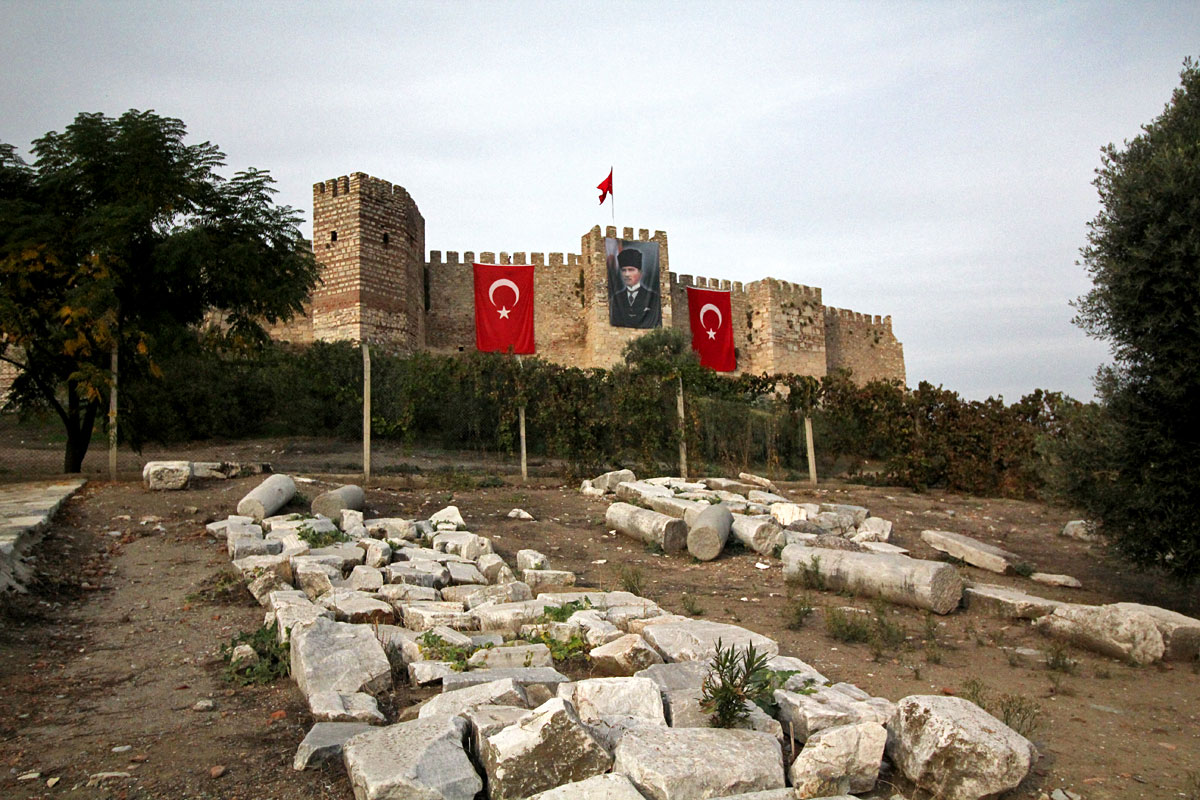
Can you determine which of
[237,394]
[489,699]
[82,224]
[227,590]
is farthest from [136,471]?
[489,699]

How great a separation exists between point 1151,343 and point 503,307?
1008 inches

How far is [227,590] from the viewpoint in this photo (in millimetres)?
6621

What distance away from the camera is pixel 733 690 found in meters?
3.63

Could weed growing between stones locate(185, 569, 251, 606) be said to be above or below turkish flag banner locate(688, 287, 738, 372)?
below

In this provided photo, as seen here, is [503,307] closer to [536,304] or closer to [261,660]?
[536,304]

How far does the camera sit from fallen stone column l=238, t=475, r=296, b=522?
355 inches

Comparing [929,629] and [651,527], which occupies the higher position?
[651,527]

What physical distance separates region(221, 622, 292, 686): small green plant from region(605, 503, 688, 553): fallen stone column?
482 cm

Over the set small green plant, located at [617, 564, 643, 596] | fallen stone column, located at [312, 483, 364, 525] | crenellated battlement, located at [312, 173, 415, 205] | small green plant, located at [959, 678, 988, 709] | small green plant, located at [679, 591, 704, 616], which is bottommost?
small green plant, located at [959, 678, 988, 709]

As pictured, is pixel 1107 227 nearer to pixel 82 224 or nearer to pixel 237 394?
pixel 82 224

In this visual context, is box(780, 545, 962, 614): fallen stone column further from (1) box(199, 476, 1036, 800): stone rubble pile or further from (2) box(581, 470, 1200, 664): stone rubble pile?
(1) box(199, 476, 1036, 800): stone rubble pile

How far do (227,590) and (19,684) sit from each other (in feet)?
6.54

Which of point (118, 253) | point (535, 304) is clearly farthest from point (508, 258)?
point (118, 253)

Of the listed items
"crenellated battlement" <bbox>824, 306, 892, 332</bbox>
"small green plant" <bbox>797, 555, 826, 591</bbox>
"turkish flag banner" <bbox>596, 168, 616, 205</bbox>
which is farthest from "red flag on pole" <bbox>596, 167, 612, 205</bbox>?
"small green plant" <bbox>797, 555, 826, 591</bbox>
